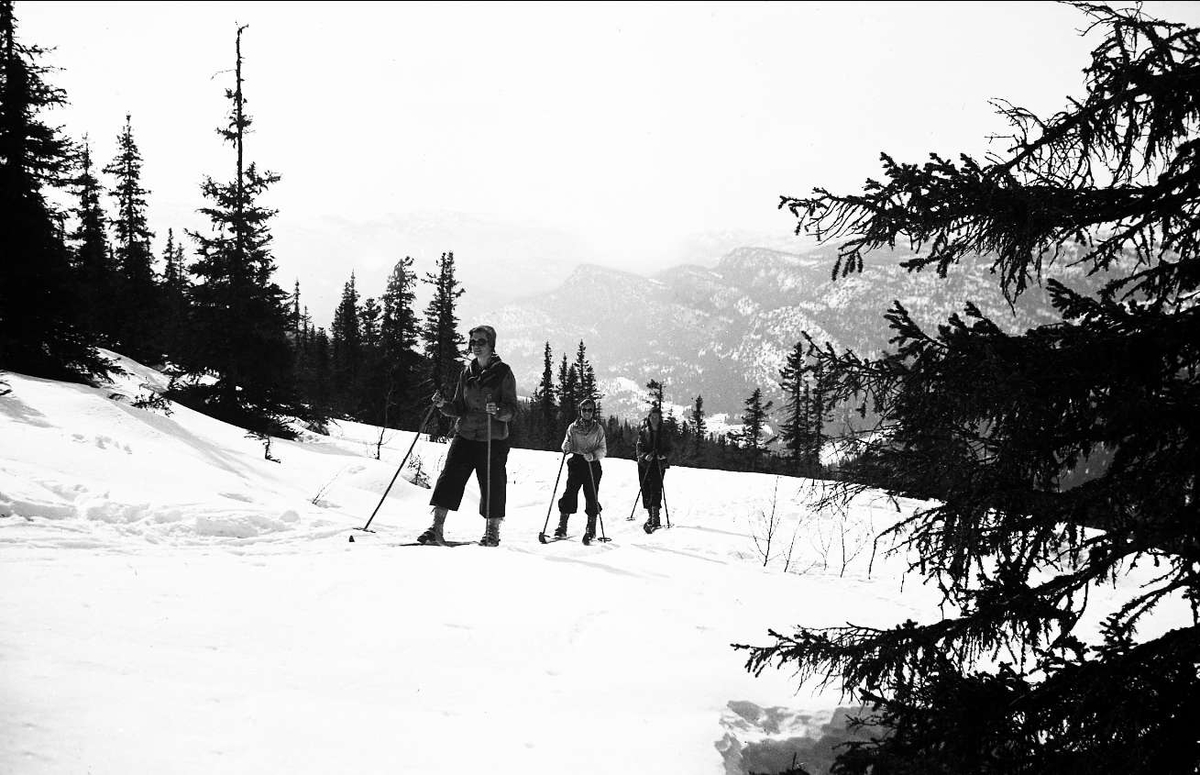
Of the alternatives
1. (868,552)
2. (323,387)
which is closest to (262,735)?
(868,552)

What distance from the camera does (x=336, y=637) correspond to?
372cm

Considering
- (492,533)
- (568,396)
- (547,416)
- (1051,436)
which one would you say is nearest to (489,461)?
(492,533)

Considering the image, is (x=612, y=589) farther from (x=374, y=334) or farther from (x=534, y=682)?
(x=374, y=334)

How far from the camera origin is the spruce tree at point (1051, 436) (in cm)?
209

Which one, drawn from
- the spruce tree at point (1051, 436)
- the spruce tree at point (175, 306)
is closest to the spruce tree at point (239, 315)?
the spruce tree at point (175, 306)

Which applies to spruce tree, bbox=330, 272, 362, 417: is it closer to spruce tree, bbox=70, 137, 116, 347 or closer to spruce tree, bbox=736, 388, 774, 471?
spruce tree, bbox=70, 137, 116, 347

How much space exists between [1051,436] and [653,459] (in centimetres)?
1073

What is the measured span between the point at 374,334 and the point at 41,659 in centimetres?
5070

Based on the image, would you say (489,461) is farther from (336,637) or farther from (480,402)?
(336,637)

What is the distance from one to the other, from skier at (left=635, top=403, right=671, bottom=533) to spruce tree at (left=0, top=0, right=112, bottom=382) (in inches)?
463

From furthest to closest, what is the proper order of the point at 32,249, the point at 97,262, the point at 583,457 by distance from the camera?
1. the point at 97,262
2. the point at 32,249
3. the point at 583,457

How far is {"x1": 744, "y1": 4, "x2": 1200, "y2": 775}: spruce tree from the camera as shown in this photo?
209 cm

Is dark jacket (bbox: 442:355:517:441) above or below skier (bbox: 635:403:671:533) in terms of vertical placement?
above

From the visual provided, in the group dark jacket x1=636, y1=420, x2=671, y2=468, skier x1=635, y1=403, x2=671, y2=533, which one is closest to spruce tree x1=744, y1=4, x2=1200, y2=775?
skier x1=635, y1=403, x2=671, y2=533
